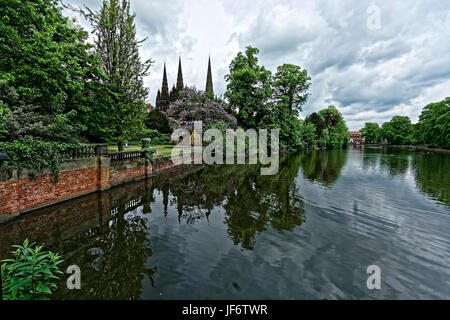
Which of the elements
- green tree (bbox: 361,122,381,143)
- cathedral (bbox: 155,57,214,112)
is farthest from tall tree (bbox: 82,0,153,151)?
green tree (bbox: 361,122,381,143)

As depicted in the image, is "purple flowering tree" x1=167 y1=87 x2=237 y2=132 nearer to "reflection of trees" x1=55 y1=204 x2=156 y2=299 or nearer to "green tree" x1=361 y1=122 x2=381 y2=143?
"reflection of trees" x1=55 y1=204 x2=156 y2=299

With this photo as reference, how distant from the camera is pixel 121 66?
51.7ft

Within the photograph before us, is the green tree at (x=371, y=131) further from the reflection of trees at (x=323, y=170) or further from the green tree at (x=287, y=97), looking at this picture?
the reflection of trees at (x=323, y=170)

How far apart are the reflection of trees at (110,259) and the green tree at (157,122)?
138 ft

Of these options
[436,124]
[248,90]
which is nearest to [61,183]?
[248,90]

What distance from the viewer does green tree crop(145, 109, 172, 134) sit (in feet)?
149

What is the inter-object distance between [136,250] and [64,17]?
48.9 ft

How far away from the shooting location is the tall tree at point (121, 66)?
49.7 feet

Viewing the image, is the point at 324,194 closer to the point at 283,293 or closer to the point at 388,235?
the point at 388,235

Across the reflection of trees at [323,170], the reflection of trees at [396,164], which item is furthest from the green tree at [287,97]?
the reflection of trees at [396,164]

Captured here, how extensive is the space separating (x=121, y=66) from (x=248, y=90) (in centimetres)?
2007

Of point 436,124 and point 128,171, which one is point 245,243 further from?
point 436,124

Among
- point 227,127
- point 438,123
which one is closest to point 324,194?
point 227,127

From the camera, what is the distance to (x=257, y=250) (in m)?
5.28
